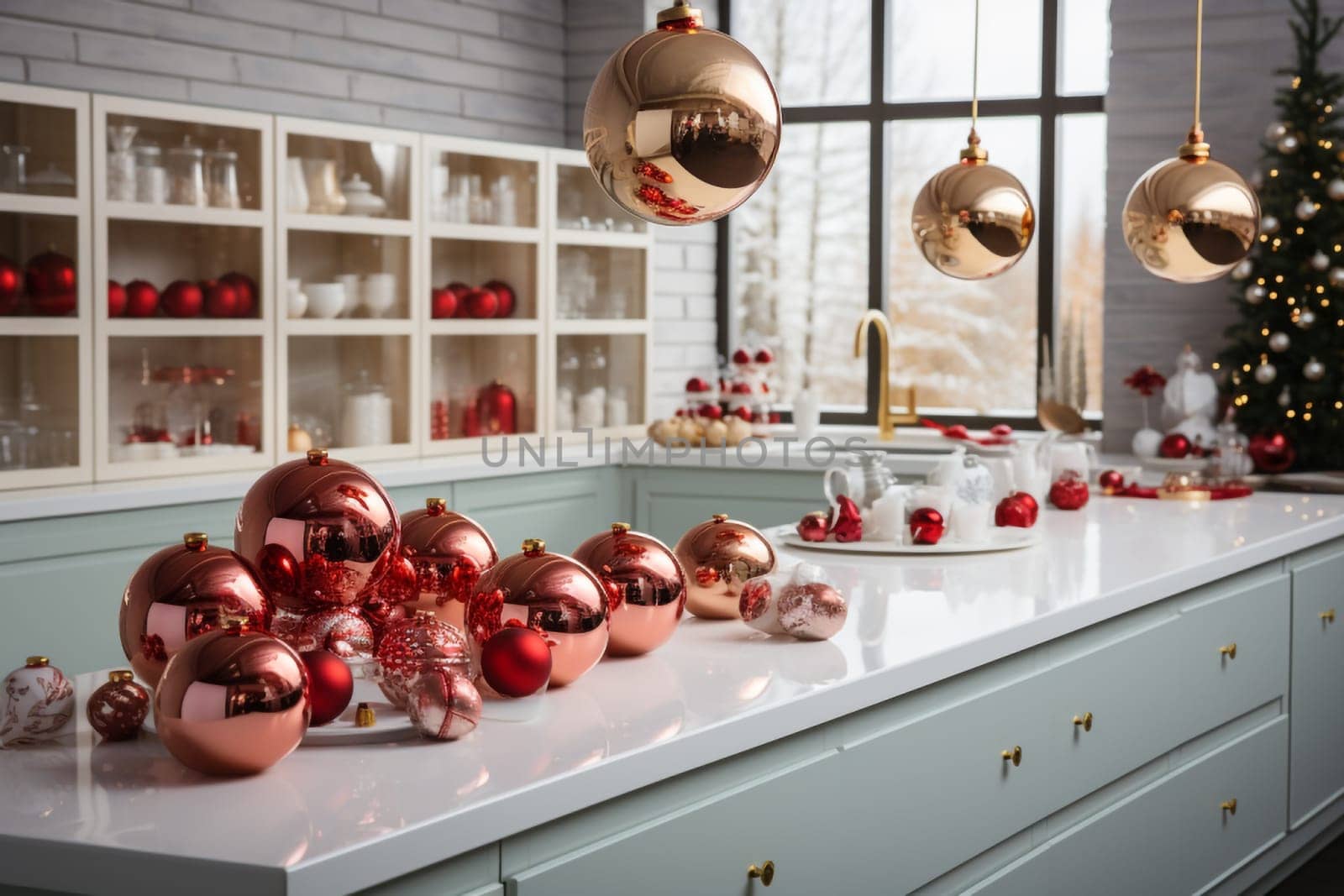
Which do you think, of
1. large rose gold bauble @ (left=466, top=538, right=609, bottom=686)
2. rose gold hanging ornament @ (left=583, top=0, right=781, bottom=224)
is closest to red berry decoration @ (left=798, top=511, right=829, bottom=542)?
large rose gold bauble @ (left=466, top=538, right=609, bottom=686)

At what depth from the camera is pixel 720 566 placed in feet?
7.17

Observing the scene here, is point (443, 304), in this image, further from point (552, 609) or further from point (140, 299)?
point (552, 609)

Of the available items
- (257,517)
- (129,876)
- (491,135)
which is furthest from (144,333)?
(129,876)

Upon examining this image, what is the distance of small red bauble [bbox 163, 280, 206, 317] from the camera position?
13.2 feet

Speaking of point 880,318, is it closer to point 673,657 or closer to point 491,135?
point 491,135

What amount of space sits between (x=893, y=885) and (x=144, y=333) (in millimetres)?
2673

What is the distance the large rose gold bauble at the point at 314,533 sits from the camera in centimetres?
167

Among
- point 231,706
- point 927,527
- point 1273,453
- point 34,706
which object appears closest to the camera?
point 231,706

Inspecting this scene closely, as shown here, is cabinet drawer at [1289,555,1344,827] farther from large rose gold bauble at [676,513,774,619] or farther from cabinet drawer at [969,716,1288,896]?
large rose gold bauble at [676,513,774,619]

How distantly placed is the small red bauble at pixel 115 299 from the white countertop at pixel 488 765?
2.23m

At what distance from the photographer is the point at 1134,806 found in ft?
8.64

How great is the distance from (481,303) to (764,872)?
3.33 meters

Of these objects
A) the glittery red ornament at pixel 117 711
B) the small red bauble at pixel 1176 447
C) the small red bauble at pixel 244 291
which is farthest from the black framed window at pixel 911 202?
the glittery red ornament at pixel 117 711

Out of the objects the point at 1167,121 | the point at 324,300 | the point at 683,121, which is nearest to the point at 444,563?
the point at 683,121
